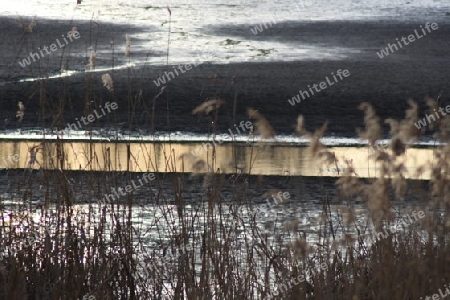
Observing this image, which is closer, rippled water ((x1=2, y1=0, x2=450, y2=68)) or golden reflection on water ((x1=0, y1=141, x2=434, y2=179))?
golden reflection on water ((x1=0, y1=141, x2=434, y2=179))

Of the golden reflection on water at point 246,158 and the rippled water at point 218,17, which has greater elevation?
the rippled water at point 218,17

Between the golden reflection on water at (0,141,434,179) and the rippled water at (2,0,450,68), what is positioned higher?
the rippled water at (2,0,450,68)

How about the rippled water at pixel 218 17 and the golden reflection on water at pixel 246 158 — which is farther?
the rippled water at pixel 218 17

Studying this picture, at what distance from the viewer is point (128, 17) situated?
21328 millimetres

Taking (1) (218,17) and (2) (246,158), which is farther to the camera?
(1) (218,17)

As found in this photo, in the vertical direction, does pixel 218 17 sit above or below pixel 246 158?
above

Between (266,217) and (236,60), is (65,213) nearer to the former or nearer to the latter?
(266,217)

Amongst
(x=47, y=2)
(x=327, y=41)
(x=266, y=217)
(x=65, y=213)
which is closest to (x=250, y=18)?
(x=327, y=41)

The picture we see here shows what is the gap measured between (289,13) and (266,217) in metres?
16.9

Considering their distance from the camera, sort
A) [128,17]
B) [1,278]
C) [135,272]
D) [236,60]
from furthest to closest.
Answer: [128,17] < [236,60] < [135,272] < [1,278]

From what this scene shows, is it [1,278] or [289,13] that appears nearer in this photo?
Result: [1,278]

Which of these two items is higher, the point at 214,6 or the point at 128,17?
the point at 214,6

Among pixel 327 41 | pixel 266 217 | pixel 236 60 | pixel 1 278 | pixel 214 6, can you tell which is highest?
pixel 214 6

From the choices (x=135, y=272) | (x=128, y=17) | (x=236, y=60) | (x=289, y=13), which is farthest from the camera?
(x=289, y=13)
